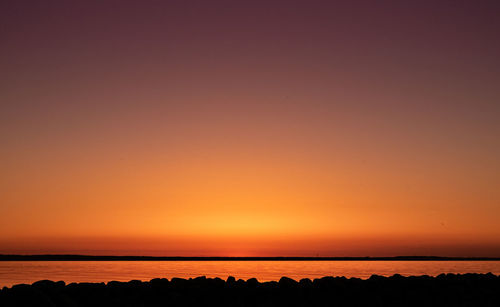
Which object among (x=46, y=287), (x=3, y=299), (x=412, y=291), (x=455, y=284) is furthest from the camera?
(x=455, y=284)

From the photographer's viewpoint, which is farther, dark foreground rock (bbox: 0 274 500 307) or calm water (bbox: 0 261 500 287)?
calm water (bbox: 0 261 500 287)

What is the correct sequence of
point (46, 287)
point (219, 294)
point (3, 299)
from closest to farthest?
point (3, 299), point (46, 287), point (219, 294)

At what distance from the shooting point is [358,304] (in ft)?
41.1

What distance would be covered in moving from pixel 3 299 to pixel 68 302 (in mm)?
1161

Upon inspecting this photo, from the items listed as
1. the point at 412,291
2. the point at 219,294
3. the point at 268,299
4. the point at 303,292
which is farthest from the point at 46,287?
the point at 412,291

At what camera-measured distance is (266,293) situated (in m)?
12.8

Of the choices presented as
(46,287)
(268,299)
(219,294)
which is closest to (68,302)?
(46,287)

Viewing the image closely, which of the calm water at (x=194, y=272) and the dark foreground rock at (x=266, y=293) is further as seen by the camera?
the calm water at (x=194, y=272)

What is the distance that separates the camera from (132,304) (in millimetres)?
11820

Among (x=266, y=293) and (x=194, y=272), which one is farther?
(x=194, y=272)

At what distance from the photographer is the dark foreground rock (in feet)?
39.2

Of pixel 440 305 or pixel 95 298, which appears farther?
pixel 440 305

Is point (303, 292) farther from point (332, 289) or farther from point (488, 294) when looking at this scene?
point (488, 294)

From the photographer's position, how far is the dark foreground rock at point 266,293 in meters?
12.0
